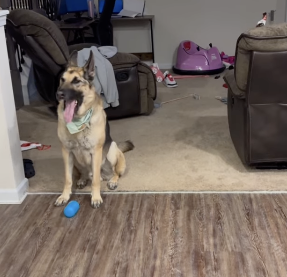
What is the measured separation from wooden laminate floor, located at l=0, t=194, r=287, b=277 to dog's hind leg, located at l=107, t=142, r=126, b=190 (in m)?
0.12

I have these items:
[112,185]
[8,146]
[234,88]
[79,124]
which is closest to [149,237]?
[112,185]

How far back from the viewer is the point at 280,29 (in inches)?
92.4

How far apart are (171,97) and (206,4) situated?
1933mm

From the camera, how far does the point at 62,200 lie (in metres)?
2.44

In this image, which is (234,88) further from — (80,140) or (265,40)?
(80,140)

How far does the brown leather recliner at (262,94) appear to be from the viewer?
2.35 m

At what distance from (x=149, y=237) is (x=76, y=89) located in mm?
848

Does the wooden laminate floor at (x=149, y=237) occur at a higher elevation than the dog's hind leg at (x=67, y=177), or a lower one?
lower

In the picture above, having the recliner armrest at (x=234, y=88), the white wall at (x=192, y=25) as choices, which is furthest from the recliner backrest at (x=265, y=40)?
the white wall at (x=192, y=25)

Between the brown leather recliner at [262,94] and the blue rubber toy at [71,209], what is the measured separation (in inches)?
43.8

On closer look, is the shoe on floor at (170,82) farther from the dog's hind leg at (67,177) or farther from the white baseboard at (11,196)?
the white baseboard at (11,196)

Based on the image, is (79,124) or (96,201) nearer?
(79,124)

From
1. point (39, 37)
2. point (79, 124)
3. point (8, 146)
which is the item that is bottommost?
point (8, 146)

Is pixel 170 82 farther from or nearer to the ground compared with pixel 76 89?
nearer to the ground
